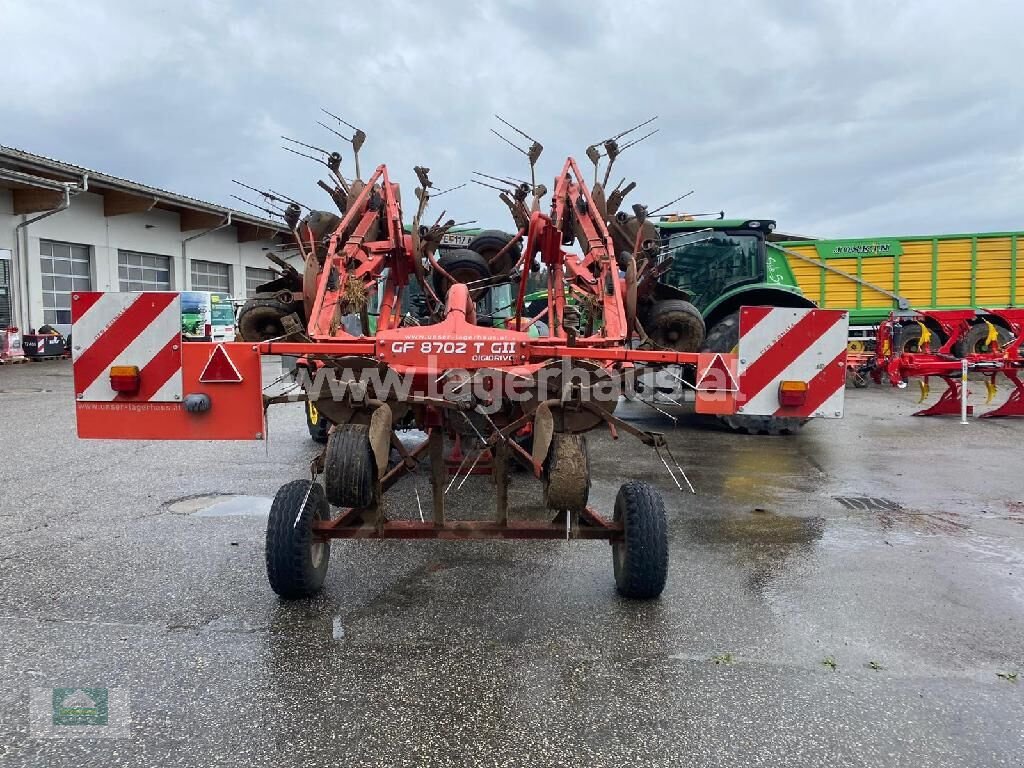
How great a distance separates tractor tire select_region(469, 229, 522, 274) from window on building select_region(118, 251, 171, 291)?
2116cm

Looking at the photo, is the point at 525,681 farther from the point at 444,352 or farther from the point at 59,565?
the point at 59,565

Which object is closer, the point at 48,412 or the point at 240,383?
the point at 240,383

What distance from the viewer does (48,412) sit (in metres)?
10.4

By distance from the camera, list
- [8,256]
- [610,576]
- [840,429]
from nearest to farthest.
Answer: [610,576]
[840,429]
[8,256]

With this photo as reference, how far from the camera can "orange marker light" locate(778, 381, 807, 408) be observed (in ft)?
11.5

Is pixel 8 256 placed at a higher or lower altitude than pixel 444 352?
higher

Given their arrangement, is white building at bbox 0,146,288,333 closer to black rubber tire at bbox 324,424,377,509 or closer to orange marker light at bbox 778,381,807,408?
black rubber tire at bbox 324,424,377,509

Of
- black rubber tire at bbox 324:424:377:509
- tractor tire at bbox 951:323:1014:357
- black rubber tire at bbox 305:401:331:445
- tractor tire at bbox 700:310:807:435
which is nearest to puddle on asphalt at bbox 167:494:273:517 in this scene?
black rubber tire at bbox 305:401:331:445

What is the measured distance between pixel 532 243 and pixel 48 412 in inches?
337

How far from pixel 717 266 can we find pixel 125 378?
7.84 m

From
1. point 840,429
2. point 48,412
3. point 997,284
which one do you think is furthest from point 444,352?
point 997,284

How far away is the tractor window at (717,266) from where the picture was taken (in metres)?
9.73

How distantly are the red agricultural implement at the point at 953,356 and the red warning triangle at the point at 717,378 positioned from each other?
7.92 meters

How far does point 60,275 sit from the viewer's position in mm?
22281
